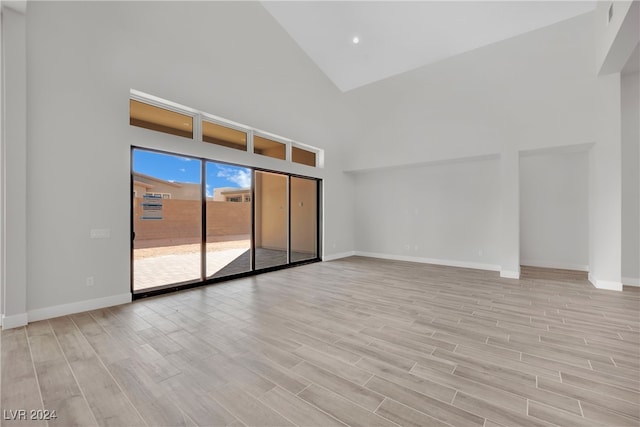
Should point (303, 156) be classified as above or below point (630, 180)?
above

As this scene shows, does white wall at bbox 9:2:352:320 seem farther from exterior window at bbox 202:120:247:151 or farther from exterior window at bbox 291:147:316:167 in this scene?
exterior window at bbox 291:147:316:167

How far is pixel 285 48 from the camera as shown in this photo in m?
5.76

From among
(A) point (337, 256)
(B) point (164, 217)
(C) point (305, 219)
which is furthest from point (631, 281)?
(B) point (164, 217)

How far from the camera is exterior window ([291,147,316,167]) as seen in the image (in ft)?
22.4

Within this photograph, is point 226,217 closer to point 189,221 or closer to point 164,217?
point 189,221

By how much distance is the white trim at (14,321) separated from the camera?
2951 millimetres

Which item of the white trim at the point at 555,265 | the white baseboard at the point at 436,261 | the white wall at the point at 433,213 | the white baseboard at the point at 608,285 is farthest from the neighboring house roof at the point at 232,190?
the white trim at the point at 555,265

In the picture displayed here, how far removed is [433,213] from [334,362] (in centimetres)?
574

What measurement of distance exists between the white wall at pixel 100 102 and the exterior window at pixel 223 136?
0.24 metres

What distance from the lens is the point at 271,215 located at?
8.45 meters

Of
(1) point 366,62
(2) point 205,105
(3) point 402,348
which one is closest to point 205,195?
(2) point 205,105

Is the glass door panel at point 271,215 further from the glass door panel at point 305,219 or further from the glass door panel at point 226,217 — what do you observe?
the glass door panel at point 226,217

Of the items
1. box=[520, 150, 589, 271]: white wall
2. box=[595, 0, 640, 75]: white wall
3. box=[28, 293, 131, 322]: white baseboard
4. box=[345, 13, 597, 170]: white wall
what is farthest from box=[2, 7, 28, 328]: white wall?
box=[520, 150, 589, 271]: white wall

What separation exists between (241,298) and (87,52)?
13.0 feet
